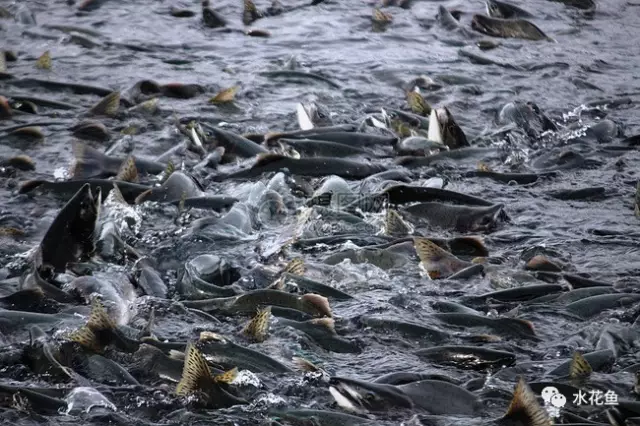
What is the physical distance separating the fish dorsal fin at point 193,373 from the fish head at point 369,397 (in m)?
0.65

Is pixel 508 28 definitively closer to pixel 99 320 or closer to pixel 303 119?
pixel 303 119

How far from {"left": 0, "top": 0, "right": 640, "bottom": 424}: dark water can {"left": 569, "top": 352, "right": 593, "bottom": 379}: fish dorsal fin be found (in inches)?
5.5

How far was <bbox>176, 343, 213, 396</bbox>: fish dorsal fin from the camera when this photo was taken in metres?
4.56

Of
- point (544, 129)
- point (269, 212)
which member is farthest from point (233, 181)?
point (544, 129)

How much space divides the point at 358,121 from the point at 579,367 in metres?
4.12

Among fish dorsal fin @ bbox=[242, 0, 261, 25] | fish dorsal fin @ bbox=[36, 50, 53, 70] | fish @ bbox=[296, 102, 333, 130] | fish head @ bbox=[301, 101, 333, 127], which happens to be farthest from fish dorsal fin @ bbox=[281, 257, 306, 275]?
fish dorsal fin @ bbox=[242, 0, 261, 25]

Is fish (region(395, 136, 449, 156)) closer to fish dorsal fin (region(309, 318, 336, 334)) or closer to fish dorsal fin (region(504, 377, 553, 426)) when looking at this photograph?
fish dorsal fin (region(309, 318, 336, 334))

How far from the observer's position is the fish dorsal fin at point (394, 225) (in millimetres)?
6586

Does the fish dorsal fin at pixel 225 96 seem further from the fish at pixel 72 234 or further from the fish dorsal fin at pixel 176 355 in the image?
the fish dorsal fin at pixel 176 355

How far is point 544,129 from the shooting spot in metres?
8.54

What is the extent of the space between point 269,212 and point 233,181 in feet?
2.04

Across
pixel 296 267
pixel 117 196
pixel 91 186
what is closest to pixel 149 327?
pixel 296 267

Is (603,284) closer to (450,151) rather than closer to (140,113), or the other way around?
(450,151)

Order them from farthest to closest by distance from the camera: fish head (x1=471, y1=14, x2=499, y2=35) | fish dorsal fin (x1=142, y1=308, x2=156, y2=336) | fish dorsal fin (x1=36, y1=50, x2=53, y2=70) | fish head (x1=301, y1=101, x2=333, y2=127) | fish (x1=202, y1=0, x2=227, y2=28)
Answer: fish (x1=202, y1=0, x2=227, y2=28) < fish head (x1=471, y1=14, x2=499, y2=35) < fish dorsal fin (x1=36, y1=50, x2=53, y2=70) < fish head (x1=301, y1=101, x2=333, y2=127) < fish dorsal fin (x1=142, y1=308, x2=156, y2=336)
